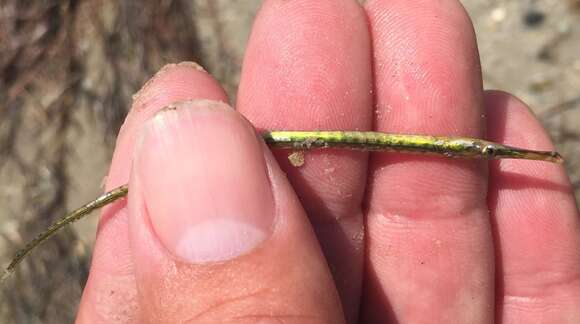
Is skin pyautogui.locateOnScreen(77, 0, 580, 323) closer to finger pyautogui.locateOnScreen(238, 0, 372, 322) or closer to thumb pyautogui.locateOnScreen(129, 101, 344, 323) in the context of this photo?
finger pyautogui.locateOnScreen(238, 0, 372, 322)

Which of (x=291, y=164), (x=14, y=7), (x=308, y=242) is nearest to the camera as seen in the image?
(x=308, y=242)

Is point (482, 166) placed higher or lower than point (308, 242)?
higher

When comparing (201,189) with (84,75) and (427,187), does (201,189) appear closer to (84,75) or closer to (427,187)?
(427,187)

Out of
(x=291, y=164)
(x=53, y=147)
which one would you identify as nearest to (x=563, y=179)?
(x=291, y=164)

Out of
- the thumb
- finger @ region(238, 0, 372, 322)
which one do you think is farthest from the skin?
the thumb

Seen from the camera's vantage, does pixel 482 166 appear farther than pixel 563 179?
No

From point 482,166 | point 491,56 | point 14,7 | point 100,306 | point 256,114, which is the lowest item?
point 100,306

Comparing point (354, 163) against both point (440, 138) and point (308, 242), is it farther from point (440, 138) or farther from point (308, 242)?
point (308, 242)
